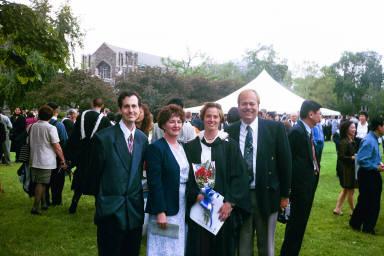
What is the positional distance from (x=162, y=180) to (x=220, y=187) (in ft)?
1.78

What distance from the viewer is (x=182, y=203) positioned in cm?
375

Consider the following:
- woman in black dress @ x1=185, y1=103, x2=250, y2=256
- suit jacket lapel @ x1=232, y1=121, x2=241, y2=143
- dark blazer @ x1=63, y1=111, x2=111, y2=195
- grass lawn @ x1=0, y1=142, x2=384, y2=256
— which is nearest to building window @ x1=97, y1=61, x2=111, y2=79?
grass lawn @ x1=0, y1=142, x2=384, y2=256

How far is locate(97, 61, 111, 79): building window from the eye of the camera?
3204 inches

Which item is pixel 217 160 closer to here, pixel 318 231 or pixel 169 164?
pixel 169 164

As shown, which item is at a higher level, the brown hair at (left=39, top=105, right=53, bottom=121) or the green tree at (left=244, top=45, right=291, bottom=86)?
the green tree at (left=244, top=45, right=291, bottom=86)

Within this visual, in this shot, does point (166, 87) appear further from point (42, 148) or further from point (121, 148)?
point (121, 148)

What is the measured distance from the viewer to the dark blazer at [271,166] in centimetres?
422

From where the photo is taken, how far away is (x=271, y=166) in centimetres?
429

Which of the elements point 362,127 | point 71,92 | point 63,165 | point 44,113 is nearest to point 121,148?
point 44,113

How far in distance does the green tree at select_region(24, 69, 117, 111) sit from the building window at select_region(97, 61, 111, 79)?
4287cm

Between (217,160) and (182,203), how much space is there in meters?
0.51

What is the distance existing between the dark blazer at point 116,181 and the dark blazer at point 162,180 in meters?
0.12

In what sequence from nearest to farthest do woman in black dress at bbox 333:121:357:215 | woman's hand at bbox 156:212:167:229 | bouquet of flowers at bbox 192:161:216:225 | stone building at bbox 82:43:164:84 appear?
1. woman's hand at bbox 156:212:167:229
2. bouquet of flowers at bbox 192:161:216:225
3. woman in black dress at bbox 333:121:357:215
4. stone building at bbox 82:43:164:84

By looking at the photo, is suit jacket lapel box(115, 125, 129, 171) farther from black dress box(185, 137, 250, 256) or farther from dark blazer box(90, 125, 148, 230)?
black dress box(185, 137, 250, 256)
